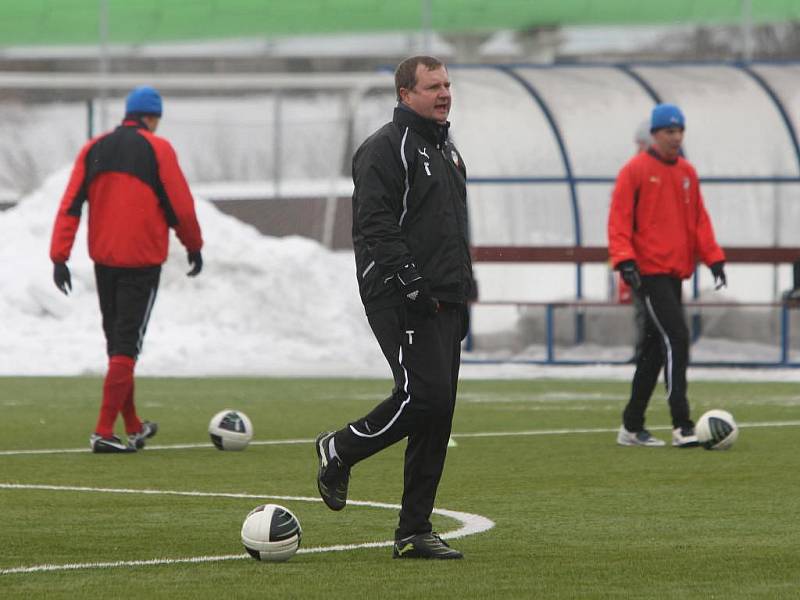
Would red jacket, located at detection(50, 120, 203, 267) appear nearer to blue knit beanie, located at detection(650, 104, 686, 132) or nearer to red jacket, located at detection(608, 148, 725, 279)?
Answer: red jacket, located at detection(608, 148, 725, 279)

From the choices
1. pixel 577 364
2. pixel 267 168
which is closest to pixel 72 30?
pixel 267 168

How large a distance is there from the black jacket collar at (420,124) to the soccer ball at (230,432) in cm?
483

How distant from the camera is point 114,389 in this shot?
1169cm

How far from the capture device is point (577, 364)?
71.2 ft

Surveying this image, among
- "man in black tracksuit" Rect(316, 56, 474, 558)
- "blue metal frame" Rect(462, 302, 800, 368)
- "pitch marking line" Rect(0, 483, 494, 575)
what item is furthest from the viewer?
"blue metal frame" Rect(462, 302, 800, 368)

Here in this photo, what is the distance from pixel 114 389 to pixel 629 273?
10.3 feet

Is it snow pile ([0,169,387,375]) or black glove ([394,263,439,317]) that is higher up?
black glove ([394,263,439,317])

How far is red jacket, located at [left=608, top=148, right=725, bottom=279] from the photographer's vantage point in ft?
38.9

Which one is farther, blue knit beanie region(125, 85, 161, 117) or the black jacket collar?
blue knit beanie region(125, 85, 161, 117)

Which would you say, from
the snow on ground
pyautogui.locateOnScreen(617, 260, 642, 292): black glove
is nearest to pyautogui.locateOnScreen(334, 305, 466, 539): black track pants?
pyautogui.locateOnScreen(617, 260, 642, 292): black glove

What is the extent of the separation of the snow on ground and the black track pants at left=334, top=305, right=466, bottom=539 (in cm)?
1292

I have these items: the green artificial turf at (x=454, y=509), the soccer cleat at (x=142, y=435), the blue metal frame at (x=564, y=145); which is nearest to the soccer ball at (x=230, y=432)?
the green artificial turf at (x=454, y=509)

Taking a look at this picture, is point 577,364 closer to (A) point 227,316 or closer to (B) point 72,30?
(A) point 227,316

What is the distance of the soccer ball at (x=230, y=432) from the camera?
11930mm
